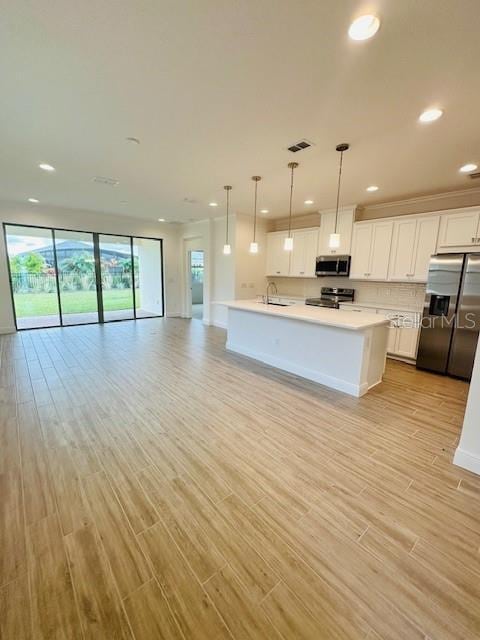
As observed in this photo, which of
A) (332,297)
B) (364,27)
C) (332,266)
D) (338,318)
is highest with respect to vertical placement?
(364,27)

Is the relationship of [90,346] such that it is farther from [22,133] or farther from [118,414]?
[22,133]

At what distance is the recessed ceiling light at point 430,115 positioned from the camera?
7.36ft

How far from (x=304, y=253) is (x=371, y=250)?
5.15ft

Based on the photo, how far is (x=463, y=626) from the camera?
1168mm

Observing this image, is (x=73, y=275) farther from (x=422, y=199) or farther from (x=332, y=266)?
(x=422, y=199)

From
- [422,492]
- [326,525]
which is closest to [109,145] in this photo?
[326,525]

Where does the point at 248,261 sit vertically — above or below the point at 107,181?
below

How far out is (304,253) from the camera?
20.6 ft

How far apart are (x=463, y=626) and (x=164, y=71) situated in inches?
141

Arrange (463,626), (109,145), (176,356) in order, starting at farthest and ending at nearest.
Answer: (176,356) < (109,145) < (463,626)

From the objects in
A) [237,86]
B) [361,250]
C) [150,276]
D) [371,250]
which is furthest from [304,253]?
[150,276]

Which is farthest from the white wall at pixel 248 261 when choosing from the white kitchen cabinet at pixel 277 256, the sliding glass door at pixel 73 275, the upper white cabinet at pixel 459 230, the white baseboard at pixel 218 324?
the upper white cabinet at pixel 459 230

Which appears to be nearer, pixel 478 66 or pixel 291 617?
pixel 291 617

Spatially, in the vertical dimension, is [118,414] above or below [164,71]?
below
